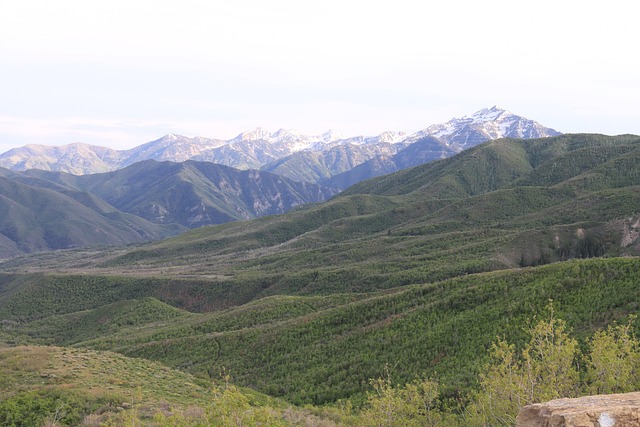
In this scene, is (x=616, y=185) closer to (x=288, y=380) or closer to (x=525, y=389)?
(x=288, y=380)

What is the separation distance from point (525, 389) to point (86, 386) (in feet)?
99.4

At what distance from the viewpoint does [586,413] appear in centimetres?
1341

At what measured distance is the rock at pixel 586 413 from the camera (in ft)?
43.4

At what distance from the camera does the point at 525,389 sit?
74.9 feet

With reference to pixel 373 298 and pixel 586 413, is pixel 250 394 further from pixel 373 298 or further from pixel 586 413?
pixel 373 298

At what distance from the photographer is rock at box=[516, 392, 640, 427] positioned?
13227 mm

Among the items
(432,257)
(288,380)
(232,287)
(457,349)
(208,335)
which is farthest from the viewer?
(232,287)

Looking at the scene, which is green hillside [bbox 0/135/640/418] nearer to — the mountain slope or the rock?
the mountain slope

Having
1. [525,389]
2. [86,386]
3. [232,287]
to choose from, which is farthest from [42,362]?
[232,287]

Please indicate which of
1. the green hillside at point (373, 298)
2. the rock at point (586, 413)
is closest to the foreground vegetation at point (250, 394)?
the rock at point (586, 413)

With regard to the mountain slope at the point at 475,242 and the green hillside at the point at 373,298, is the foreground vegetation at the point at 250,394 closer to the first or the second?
the green hillside at the point at 373,298

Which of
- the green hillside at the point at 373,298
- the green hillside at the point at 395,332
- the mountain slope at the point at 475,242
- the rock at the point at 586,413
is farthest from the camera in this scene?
the mountain slope at the point at 475,242

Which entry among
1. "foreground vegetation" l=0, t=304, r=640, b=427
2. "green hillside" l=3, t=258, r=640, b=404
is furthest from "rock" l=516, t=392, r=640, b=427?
"green hillside" l=3, t=258, r=640, b=404

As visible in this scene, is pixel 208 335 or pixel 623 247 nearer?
pixel 208 335
